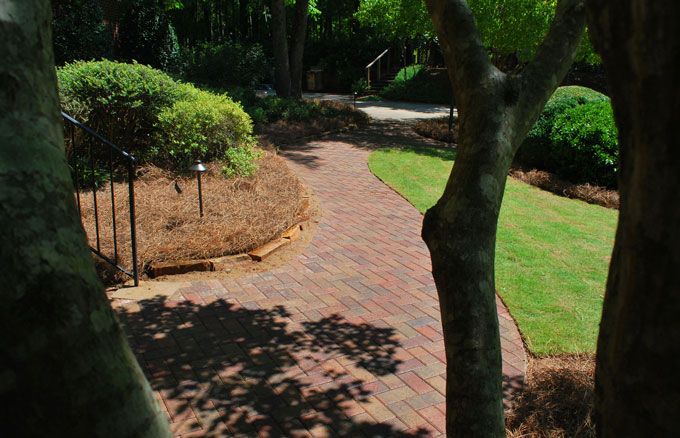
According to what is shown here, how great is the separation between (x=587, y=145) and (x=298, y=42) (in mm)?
11727

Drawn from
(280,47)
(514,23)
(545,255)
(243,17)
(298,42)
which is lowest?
(545,255)

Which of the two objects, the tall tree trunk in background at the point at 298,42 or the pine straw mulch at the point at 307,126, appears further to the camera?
the tall tree trunk in background at the point at 298,42

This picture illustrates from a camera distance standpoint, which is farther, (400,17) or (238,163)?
(400,17)

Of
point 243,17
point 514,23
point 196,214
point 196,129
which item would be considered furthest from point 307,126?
point 243,17

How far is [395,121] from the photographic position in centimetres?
2050

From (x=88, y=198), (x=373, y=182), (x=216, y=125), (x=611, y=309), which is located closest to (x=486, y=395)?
(x=611, y=309)

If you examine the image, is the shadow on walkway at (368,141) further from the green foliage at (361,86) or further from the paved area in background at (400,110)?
the green foliage at (361,86)

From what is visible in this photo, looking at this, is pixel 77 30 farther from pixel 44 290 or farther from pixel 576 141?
pixel 44 290

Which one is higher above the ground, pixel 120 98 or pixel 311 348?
pixel 120 98

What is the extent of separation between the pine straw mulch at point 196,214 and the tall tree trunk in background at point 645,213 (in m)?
5.63

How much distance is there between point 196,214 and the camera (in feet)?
24.2

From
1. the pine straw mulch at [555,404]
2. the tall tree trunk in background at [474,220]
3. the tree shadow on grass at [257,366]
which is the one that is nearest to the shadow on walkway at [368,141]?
the tree shadow on grass at [257,366]

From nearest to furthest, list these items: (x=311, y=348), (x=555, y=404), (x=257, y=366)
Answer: (x=555, y=404), (x=257, y=366), (x=311, y=348)

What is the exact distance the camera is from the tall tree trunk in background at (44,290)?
3.72 ft
